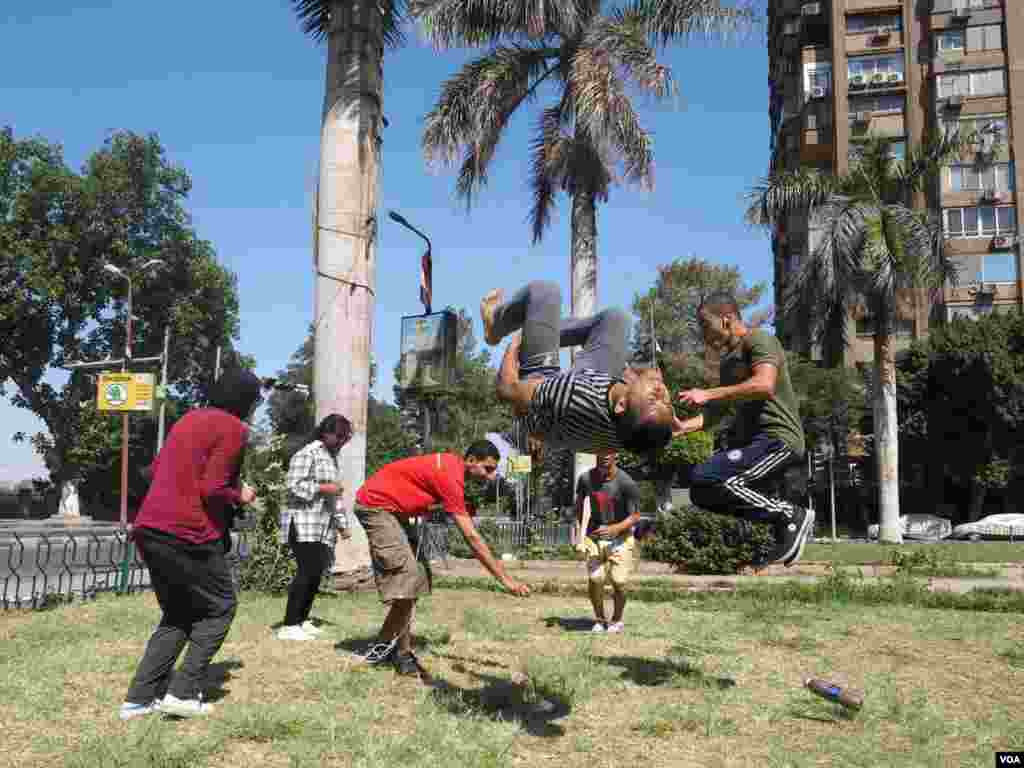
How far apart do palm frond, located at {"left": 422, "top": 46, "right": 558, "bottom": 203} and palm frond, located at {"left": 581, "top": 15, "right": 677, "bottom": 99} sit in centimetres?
163

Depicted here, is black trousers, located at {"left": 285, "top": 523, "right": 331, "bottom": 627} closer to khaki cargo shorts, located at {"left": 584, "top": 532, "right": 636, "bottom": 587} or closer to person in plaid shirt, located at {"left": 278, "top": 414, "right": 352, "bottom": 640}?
person in plaid shirt, located at {"left": 278, "top": 414, "right": 352, "bottom": 640}

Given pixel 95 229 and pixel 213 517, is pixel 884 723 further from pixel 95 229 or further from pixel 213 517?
pixel 95 229

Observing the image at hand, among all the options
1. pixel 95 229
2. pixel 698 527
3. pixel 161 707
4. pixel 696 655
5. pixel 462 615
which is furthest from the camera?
pixel 95 229

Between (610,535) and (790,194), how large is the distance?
21353 mm

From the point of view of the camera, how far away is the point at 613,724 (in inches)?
224

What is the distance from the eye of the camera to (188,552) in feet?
17.9

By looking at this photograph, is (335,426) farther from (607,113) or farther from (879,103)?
(879,103)

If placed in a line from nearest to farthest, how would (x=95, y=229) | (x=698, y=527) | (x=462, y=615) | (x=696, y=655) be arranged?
(x=696, y=655), (x=462, y=615), (x=698, y=527), (x=95, y=229)

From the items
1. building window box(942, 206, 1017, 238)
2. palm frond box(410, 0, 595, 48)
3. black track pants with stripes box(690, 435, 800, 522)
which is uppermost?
building window box(942, 206, 1017, 238)

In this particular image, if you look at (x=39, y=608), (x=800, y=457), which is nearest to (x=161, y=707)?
(x=800, y=457)

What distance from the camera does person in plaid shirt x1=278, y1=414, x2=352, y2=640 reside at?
7.79 m

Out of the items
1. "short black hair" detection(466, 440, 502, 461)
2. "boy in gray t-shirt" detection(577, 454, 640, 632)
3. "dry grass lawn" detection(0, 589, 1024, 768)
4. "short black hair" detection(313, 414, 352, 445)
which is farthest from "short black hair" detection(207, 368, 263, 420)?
"boy in gray t-shirt" detection(577, 454, 640, 632)

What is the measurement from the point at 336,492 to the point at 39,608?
4920 mm

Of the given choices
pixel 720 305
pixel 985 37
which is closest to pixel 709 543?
pixel 720 305
